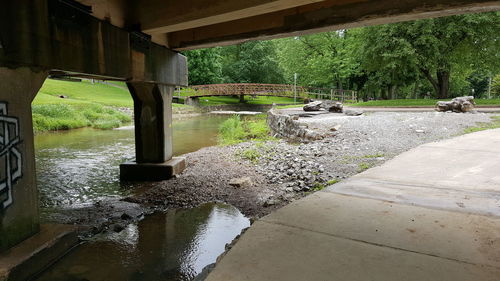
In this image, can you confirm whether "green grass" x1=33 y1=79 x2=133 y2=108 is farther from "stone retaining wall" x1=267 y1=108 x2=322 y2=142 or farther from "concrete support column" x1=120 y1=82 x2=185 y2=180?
"concrete support column" x1=120 y1=82 x2=185 y2=180

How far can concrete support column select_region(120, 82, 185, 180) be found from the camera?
8.60 m

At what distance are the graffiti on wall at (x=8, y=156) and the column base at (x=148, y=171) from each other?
450 centimetres

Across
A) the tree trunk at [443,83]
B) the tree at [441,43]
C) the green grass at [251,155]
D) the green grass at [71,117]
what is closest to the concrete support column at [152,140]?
the green grass at [251,155]

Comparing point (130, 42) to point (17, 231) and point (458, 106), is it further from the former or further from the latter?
point (458, 106)

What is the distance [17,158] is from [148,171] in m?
4.57

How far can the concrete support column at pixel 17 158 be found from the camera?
153 inches

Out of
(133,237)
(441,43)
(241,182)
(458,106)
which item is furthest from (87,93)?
(133,237)

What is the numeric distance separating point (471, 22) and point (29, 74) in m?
26.1

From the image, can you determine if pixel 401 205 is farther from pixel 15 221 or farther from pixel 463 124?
pixel 463 124

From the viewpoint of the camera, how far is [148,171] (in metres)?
8.63

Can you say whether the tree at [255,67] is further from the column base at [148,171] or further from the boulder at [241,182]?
the boulder at [241,182]

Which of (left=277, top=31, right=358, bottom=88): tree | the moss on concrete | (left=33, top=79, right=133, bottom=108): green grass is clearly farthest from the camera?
(left=277, top=31, right=358, bottom=88): tree

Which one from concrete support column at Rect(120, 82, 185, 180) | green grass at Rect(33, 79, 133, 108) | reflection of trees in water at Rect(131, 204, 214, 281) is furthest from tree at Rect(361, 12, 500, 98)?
reflection of trees in water at Rect(131, 204, 214, 281)

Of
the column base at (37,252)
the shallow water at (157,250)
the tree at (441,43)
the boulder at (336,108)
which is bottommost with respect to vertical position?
the shallow water at (157,250)
